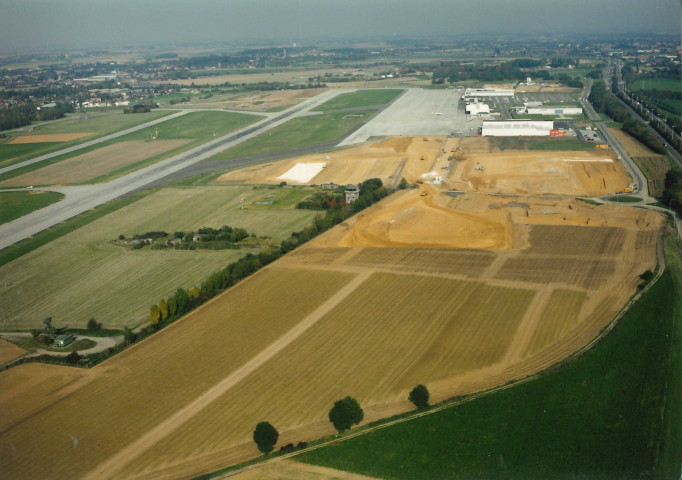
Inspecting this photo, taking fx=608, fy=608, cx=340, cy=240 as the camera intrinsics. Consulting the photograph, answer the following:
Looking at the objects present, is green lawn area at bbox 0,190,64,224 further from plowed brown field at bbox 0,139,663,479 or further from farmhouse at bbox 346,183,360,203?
plowed brown field at bbox 0,139,663,479

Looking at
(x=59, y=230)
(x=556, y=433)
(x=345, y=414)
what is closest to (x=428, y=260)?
(x=345, y=414)

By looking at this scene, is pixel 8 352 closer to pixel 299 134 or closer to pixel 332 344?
pixel 332 344

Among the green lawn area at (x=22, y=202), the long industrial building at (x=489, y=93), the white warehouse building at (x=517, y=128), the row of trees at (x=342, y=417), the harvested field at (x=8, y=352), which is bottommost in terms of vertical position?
the harvested field at (x=8, y=352)

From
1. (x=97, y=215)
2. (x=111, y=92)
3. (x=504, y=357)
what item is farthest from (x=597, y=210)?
(x=111, y=92)

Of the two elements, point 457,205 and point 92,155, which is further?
point 92,155

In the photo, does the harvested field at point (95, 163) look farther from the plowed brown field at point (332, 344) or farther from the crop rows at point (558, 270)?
the crop rows at point (558, 270)

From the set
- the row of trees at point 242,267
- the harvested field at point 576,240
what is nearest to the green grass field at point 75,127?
the row of trees at point 242,267

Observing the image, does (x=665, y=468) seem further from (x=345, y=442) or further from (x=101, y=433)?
(x=101, y=433)
